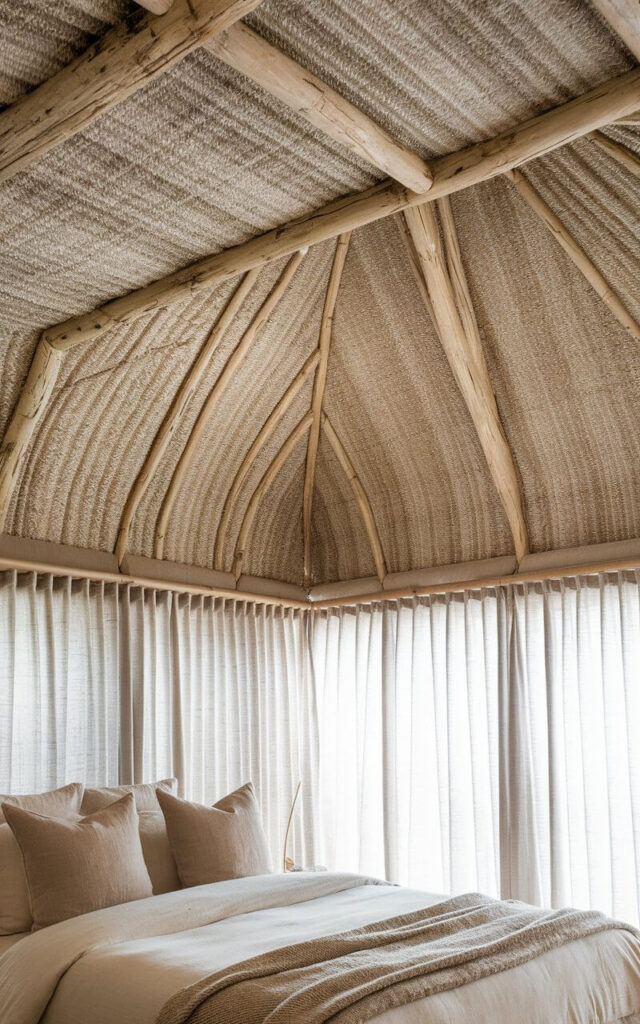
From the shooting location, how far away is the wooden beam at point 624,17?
207 centimetres

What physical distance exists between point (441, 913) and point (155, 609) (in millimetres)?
2307

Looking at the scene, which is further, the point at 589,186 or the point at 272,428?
the point at 272,428

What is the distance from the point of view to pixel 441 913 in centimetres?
301

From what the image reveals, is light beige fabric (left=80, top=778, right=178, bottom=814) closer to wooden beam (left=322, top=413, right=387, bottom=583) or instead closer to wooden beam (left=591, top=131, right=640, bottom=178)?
wooden beam (left=322, top=413, right=387, bottom=583)

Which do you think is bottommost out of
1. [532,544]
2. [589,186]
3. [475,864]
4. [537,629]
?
[475,864]

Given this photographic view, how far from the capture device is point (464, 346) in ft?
14.0

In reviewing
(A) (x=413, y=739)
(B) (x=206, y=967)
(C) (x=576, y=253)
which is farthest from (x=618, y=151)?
(A) (x=413, y=739)

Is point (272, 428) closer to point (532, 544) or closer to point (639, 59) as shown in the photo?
point (532, 544)

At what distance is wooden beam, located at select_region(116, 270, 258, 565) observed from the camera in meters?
4.14

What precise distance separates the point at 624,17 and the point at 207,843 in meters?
3.08

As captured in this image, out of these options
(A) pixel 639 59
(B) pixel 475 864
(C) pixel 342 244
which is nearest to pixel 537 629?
(B) pixel 475 864

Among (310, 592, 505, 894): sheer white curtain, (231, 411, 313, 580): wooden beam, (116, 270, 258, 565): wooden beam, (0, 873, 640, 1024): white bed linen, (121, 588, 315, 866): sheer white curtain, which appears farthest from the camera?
(231, 411, 313, 580): wooden beam

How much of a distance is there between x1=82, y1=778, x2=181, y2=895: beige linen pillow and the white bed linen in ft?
1.19

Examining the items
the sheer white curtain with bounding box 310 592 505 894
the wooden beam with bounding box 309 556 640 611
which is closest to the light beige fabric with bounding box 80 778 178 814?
the sheer white curtain with bounding box 310 592 505 894
